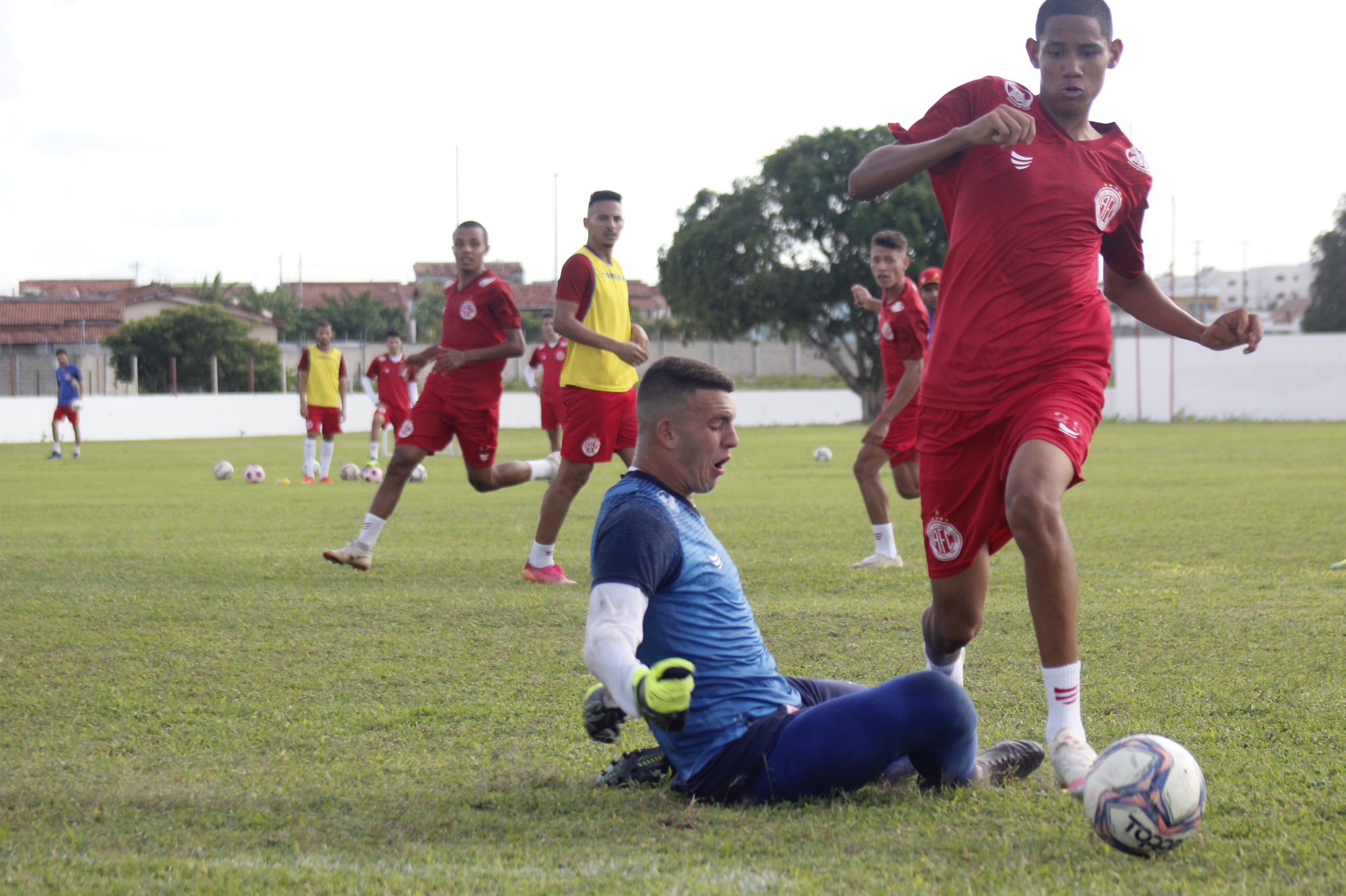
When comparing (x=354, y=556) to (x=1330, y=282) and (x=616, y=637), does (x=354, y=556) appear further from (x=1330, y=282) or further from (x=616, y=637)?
(x=1330, y=282)

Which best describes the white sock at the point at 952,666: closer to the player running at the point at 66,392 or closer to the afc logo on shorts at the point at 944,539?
the afc logo on shorts at the point at 944,539

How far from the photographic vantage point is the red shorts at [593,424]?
7.98m

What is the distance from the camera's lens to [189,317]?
4612 centimetres

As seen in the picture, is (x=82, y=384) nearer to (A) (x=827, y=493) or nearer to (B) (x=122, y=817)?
(A) (x=827, y=493)

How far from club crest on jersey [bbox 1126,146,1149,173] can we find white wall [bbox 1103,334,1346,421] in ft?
126

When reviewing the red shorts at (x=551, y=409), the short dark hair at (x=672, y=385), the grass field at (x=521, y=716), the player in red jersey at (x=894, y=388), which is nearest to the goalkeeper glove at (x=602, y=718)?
the grass field at (x=521, y=716)

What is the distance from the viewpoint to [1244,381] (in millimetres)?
40844

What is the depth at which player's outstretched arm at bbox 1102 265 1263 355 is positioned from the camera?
415 cm

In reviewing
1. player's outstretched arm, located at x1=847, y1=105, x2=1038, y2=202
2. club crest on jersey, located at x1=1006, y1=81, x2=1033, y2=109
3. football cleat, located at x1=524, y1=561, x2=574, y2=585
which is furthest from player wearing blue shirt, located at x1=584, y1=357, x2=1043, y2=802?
football cleat, located at x1=524, y1=561, x2=574, y2=585

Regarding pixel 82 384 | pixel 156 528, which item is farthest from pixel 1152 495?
pixel 82 384

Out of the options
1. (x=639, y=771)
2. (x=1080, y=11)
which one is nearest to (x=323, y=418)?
(x=639, y=771)

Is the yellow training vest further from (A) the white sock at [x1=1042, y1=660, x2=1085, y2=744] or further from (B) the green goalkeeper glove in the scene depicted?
(B) the green goalkeeper glove

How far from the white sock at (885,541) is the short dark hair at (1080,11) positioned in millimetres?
4917

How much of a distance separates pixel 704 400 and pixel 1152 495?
11.6 metres
